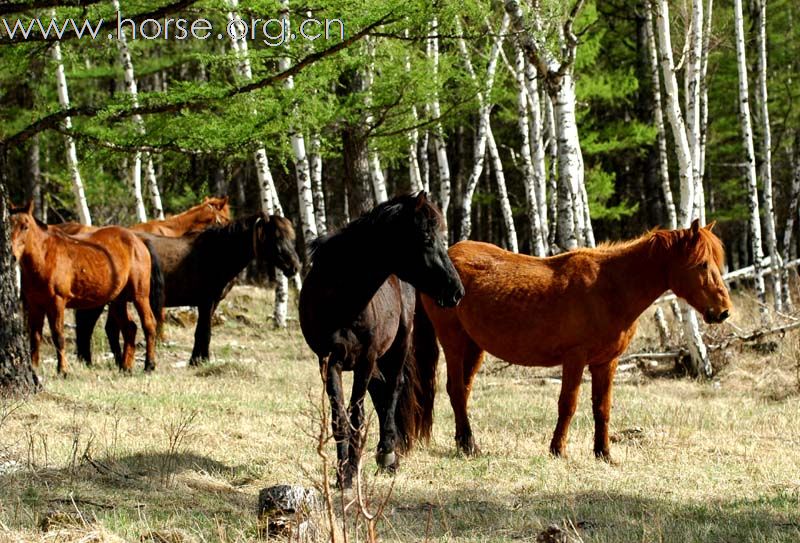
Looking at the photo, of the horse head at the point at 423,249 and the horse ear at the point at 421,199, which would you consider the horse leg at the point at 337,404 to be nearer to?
the horse head at the point at 423,249

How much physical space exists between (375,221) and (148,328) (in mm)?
7177

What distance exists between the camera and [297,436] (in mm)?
7824

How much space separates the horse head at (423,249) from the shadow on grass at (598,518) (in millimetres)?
1363

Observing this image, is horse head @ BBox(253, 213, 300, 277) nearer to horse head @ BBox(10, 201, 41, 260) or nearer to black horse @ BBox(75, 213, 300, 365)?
black horse @ BBox(75, 213, 300, 365)

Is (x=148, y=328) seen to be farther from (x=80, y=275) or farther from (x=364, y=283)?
(x=364, y=283)

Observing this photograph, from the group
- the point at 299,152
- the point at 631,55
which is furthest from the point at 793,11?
the point at 299,152

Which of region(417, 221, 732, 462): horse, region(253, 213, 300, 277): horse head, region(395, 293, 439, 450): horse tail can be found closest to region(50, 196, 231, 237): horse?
region(253, 213, 300, 277): horse head

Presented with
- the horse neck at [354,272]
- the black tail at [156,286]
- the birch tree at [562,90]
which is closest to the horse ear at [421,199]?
the horse neck at [354,272]

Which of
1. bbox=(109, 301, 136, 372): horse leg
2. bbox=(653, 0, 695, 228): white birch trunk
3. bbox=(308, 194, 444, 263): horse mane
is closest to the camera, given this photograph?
bbox=(308, 194, 444, 263): horse mane

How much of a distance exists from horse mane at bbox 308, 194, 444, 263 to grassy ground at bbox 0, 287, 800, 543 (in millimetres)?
1167

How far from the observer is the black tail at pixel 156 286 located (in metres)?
13.0

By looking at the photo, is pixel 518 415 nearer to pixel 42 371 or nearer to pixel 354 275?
pixel 354 275

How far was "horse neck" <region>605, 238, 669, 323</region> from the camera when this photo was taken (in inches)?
283

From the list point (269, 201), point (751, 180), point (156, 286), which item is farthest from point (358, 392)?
point (751, 180)
